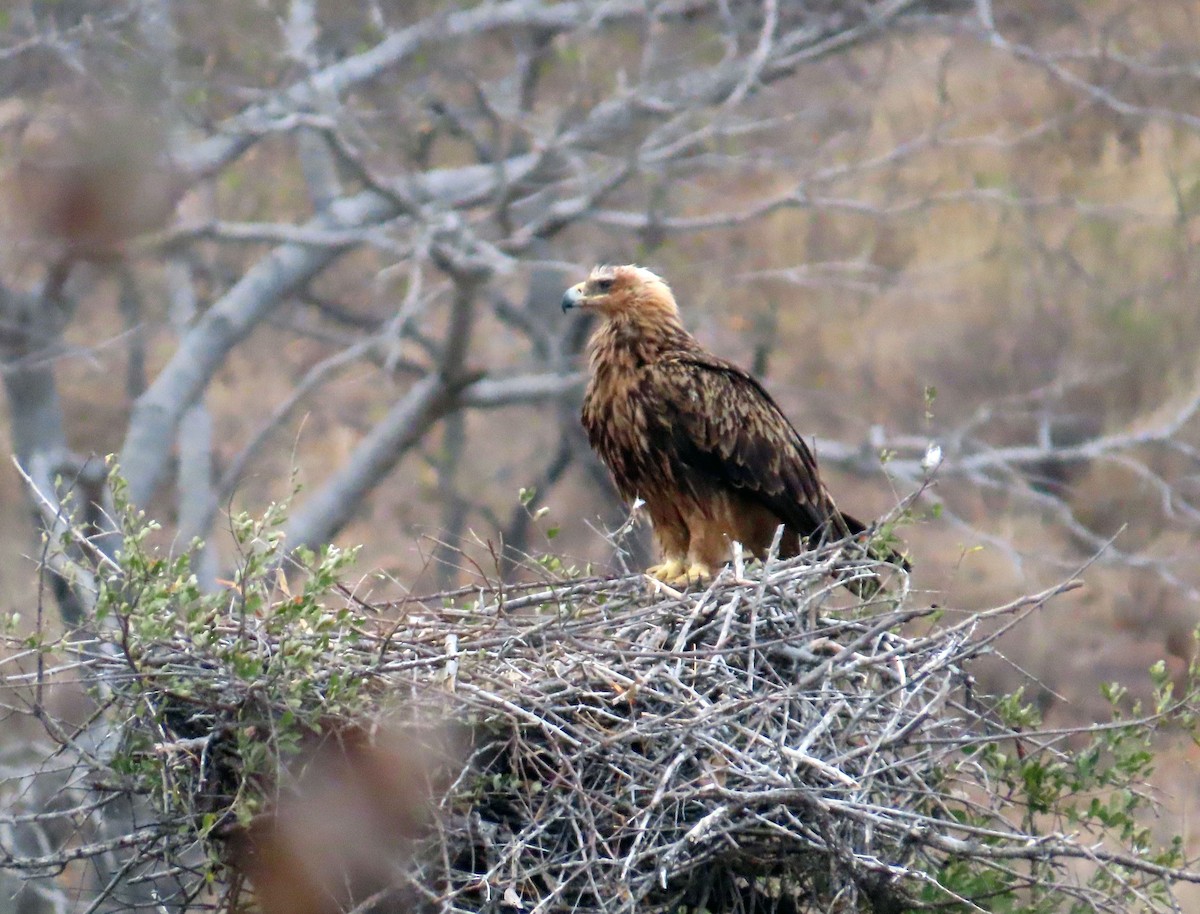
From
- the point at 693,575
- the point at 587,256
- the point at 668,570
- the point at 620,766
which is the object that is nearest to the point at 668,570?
the point at 668,570

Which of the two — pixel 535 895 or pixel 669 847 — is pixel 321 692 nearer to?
pixel 535 895

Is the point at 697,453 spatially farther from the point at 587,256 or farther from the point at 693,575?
the point at 587,256

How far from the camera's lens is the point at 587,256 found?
509 inches

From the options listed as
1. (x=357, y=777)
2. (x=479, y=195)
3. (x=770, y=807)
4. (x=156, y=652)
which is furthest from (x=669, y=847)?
(x=479, y=195)

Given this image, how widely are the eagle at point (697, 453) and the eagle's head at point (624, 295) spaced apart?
137 mm

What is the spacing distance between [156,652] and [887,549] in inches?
79.6

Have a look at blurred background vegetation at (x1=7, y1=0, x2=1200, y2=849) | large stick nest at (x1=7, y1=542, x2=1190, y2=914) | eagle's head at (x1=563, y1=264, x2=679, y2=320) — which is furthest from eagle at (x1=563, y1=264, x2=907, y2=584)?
blurred background vegetation at (x1=7, y1=0, x2=1200, y2=849)

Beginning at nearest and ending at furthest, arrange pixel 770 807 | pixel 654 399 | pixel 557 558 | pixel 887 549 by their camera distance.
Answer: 1. pixel 770 807
2. pixel 887 549
3. pixel 557 558
4. pixel 654 399

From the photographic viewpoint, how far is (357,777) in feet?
12.3

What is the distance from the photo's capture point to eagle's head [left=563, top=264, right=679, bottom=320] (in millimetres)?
6230

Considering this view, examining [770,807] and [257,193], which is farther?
[257,193]

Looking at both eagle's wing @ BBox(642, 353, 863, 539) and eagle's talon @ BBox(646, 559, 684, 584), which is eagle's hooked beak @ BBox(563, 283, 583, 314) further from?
eagle's talon @ BBox(646, 559, 684, 584)

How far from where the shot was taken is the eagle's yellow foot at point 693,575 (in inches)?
207

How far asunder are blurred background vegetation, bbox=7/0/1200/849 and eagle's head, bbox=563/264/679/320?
1.91 m
